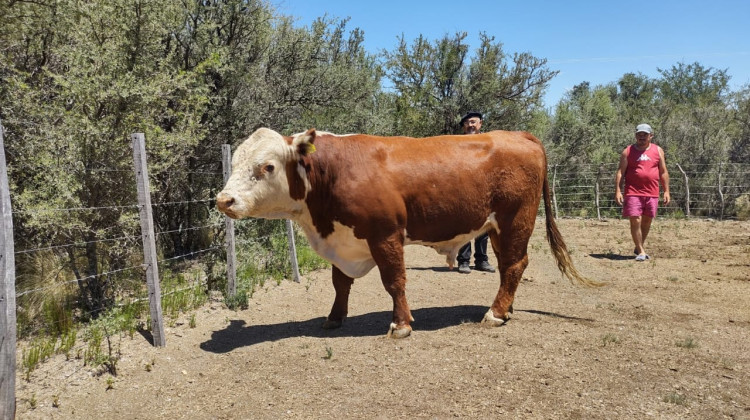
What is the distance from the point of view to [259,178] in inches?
178

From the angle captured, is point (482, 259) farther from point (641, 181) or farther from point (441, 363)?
point (441, 363)

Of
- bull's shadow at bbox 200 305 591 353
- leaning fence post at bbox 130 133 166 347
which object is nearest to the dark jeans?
bull's shadow at bbox 200 305 591 353

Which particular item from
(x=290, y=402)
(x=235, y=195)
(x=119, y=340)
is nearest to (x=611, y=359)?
(x=290, y=402)

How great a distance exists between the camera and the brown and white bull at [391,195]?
4594 millimetres

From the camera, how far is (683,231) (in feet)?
39.1

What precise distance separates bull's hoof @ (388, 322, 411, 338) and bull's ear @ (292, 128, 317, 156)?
1.80 meters

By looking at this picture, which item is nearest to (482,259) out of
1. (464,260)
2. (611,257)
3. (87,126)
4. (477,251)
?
(477,251)

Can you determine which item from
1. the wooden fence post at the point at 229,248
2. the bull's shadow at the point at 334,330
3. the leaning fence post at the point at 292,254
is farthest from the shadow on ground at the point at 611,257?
the wooden fence post at the point at 229,248

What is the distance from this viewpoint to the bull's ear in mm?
4594

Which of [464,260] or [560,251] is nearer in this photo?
[560,251]

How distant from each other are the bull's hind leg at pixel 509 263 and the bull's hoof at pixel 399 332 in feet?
2.83

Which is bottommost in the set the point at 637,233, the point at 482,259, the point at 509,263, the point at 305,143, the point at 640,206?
the point at 482,259

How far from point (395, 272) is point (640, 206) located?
5.69 m

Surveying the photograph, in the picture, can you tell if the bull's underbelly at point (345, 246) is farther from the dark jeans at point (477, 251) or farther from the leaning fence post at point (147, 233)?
the dark jeans at point (477, 251)
